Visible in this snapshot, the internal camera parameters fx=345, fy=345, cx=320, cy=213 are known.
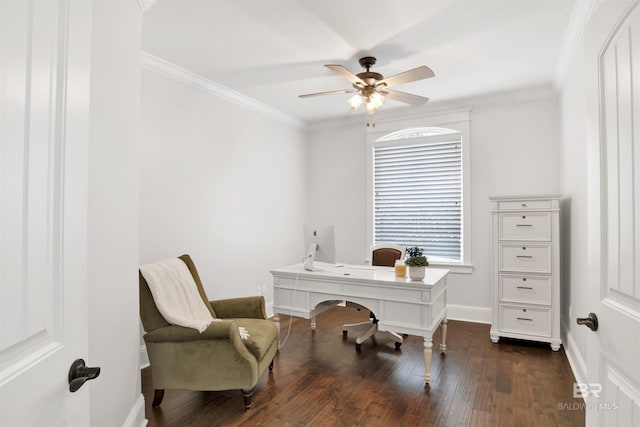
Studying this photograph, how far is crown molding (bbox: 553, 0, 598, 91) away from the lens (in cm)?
235

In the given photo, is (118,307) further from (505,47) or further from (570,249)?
(570,249)

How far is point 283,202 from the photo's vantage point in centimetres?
500

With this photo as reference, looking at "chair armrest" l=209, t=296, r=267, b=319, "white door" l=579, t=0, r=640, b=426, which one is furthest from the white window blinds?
"white door" l=579, t=0, r=640, b=426

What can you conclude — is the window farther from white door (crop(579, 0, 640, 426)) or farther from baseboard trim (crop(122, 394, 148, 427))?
baseboard trim (crop(122, 394, 148, 427))

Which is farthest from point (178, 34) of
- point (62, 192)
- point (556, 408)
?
point (556, 408)

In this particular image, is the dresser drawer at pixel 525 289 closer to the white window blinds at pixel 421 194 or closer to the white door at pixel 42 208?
the white window blinds at pixel 421 194

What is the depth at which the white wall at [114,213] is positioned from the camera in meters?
1.49

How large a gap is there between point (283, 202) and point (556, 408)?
3714 millimetres

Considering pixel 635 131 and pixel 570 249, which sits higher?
pixel 635 131

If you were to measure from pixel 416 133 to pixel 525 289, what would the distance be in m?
2.43

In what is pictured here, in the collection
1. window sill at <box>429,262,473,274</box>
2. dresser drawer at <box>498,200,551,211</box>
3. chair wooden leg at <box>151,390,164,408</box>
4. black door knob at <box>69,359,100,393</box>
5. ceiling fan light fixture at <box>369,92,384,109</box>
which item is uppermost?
ceiling fan light fixture at <box>369,92,384,109</box>

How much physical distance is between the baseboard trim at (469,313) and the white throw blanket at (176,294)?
3.15 m

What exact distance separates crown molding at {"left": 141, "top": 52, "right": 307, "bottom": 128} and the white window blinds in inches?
62.2

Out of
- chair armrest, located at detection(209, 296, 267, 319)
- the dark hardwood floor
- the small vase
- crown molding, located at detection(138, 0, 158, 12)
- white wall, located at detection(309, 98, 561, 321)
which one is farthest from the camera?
white wall, located at detection(309, 98, 561, 321)
